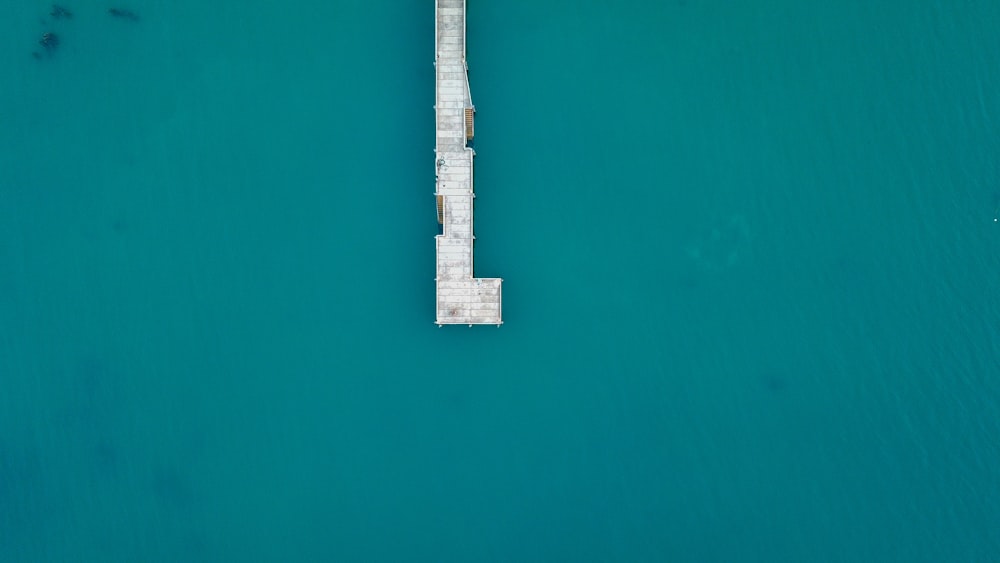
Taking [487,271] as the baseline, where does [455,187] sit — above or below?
above

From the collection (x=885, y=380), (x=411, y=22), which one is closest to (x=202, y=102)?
(x=411, y=22)

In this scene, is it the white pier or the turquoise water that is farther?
the turquoise water

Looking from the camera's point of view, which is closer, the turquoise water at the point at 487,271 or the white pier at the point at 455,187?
the white pier at the point at 455,187

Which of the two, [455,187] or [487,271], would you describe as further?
[487,271]
